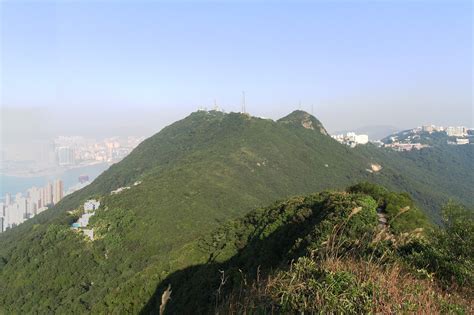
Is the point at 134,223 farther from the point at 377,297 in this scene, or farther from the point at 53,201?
the point at 53,201

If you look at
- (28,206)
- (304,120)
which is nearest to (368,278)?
(304,120)

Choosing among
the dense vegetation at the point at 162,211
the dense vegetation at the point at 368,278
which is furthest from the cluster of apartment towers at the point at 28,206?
the dense vegetation at the point at 368,278

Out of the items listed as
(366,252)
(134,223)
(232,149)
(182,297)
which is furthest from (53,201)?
(366,252)

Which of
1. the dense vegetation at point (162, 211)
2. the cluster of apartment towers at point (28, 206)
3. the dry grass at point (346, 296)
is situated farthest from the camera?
the cluster of apartment towers at point (28, 206)

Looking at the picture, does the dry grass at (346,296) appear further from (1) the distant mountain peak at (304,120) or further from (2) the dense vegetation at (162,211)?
(1) the distant mountain peak at (304,120)

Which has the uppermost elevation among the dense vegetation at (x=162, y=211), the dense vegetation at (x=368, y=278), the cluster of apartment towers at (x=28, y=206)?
the dense vegetation at (x=368, y=278)

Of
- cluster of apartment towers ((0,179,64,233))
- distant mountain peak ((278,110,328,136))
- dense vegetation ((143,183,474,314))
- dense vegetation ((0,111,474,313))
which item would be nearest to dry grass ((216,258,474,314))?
dense vegetation ((143,183,474,314))

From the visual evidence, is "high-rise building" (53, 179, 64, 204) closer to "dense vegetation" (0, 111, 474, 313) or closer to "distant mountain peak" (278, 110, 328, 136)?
"dense vegetation" (0, 111, 474, 313)
